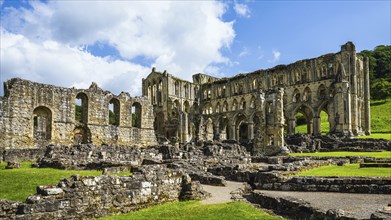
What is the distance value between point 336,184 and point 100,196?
8.99 m

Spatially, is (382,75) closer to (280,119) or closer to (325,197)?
(280,119)

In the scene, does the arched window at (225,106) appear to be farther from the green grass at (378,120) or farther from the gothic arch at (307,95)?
the gothic arch at (307,95)

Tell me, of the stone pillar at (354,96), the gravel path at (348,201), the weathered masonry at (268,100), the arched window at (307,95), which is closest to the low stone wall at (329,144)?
the weathered masonry at (268,100)

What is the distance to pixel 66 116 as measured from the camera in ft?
115

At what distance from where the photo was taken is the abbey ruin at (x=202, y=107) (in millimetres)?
33188

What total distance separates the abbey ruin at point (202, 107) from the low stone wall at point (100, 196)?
2396 centimetres


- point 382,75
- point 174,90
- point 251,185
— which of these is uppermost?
point 382,75

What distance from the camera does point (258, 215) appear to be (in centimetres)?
945

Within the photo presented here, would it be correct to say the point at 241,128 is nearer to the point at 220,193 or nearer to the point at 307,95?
the point at 307,95

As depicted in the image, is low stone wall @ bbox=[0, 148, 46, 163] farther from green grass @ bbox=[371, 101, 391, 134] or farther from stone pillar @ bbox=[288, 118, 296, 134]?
green grass @ bbox=[371, 101, 391, 134]

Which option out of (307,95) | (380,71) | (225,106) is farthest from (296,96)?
(380,71)

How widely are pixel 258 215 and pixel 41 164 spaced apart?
15.9 meters

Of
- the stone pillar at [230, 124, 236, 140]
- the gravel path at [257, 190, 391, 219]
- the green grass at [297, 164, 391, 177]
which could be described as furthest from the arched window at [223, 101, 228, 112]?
the gravel path at [257, 190, 391, 219]

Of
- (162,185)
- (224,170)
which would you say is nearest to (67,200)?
(162,185)
